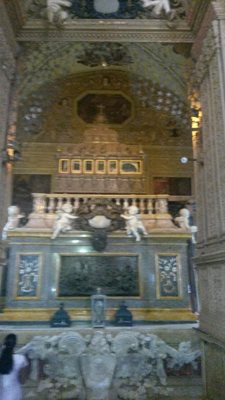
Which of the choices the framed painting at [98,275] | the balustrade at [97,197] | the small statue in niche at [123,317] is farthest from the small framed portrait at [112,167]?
the small statue in niche at [123,317]

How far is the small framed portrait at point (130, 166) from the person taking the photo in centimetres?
1277

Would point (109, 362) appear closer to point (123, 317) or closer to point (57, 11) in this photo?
point (123, 317)

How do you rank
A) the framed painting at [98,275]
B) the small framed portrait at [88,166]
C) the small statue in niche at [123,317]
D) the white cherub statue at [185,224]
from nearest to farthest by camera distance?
the small statue in niche at [123,317] < the framed painting at [98,275] < the white cherub statue at [185,224] < the small framed portrait at [88,166]

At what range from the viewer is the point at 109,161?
12742mm

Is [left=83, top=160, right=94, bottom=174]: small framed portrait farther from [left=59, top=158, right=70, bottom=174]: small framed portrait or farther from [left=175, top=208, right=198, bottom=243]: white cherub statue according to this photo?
[left=175, top=208, right=198, bottom=243]: white cherub statue

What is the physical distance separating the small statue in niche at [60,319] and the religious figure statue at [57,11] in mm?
5911

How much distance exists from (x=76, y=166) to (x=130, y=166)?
198 centimetres

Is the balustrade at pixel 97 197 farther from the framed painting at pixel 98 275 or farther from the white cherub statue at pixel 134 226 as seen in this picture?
the framed painting at pixel 98 275

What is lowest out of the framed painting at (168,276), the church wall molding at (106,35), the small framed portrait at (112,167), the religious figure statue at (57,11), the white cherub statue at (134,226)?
the framed painting at (168,276)

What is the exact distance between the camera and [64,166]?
12.9 meters

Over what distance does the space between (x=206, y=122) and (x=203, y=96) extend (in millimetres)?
559

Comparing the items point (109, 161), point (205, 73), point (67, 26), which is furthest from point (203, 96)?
point (109, 161)

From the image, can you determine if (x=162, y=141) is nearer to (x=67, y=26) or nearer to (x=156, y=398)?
(x=67, y=26)

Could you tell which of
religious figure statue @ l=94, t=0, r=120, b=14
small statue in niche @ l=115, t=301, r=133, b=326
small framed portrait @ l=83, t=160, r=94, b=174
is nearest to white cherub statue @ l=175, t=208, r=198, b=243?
small statue in niche @ l=115, t=301, r=133, b=326
